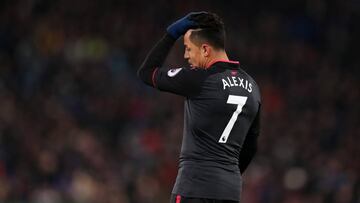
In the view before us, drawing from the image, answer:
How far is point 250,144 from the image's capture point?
17.8 ft

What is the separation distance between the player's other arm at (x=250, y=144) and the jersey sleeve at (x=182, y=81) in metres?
0.45

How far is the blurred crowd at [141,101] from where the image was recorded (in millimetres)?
12180

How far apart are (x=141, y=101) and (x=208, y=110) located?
9.18 meters

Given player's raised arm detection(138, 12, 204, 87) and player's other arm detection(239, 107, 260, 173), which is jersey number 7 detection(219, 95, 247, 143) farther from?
player's raised arm detection(138, 12, 204, 87)

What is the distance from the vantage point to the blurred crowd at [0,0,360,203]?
480 inches

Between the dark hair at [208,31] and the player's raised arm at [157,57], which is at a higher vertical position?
the dark hair at [208,31]

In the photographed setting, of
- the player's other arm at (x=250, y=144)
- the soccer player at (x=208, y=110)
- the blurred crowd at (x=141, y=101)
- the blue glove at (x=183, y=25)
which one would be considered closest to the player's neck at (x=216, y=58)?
the soccer player at (x=208, y=110)

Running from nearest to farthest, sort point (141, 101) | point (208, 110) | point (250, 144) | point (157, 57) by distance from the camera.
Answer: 1. point (208, 110)
2. point (157, 57)
3. point (250, 144)
4. point (141, 101)

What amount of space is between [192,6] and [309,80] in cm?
265

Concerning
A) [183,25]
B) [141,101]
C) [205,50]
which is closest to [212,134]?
[205,50]

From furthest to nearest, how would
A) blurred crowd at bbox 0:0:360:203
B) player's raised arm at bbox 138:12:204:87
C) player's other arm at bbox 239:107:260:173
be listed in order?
blurred crowd at bbox 0:0:360:203
player's other arm at bbox 239:107:260:173
player's raised arm at bbox 138:12:204:87

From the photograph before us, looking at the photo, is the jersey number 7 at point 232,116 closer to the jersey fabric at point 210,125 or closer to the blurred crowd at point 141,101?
the jersey fabric at point 210,125

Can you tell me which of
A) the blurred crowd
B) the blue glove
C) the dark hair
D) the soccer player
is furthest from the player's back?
the blurred crowd

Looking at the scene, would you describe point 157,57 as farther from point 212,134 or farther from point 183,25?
point 212,134
